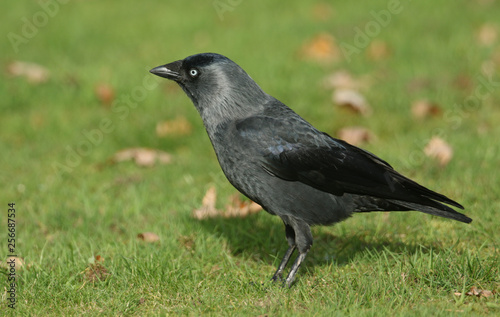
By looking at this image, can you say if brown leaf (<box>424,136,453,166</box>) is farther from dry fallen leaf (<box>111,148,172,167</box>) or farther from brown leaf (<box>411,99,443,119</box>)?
dry fallen leaf (<box>111,148,172,167</box>)

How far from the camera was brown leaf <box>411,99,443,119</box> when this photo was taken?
6871 millimetres

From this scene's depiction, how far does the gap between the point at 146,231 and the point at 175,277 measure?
910 millimetres

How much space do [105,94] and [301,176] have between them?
4.02 meters

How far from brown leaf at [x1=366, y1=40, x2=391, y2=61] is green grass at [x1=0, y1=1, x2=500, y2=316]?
10 cm

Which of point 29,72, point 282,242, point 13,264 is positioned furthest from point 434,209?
point 29,72

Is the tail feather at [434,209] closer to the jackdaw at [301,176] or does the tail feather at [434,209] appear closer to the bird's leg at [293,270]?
the jackdaw at [301,176]

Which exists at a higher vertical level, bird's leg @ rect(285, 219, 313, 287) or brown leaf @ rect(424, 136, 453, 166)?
brown leaf @ rect(424, 136, 453, 166)

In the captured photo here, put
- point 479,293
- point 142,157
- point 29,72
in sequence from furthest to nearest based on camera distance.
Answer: point 29,72 < point 142,157 < point 479,293

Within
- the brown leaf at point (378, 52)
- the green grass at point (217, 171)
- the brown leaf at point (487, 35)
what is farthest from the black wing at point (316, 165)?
the brown leaf at point (487, 35)

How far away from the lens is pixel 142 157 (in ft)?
20.7

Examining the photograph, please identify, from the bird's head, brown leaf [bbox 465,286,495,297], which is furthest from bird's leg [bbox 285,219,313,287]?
brown leaf [bbox 465,286,495,297]

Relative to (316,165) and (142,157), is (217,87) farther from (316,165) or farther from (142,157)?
(142,157)

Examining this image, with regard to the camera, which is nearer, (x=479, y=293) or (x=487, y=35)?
(x=479, y=293)

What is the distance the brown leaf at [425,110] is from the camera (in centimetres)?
687
